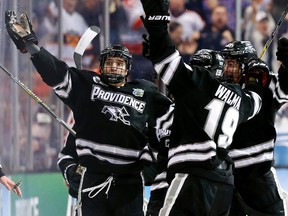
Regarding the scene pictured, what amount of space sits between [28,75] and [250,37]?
6.06 feet

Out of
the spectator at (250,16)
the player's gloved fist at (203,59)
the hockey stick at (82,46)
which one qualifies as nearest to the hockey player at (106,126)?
the player's gloved fist at (203,59)

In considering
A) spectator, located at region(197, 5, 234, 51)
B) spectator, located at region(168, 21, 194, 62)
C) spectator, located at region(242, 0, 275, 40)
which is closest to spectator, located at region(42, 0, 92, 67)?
spectator, located at region(168, 21, 194, 62)

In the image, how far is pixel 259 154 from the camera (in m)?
5.72

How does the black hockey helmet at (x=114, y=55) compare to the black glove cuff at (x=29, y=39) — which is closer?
the black glove cuff at (x=29, y=39)

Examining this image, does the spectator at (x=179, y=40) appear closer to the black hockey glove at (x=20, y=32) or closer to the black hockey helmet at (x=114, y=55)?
the black hockey helmet at (x=114, y=55)

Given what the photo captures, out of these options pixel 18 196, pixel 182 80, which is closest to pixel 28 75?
pixel 18 196

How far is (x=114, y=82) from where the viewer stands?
543 cm

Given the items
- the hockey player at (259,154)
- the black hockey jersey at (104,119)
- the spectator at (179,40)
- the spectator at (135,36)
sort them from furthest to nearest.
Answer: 1. the spectator at (179,40)
2. the spectator at (135,36)
3. the hockey player at (259,154)
4. the black hockey jersey at (104,119)

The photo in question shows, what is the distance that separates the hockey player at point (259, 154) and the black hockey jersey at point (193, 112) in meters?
1.00

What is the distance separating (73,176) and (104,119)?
577 millimetres

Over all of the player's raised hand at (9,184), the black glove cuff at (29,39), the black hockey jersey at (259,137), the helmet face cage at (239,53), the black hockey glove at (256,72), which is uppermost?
the black glove cuff at (29,39)

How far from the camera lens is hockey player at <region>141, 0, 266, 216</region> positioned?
4457 mm

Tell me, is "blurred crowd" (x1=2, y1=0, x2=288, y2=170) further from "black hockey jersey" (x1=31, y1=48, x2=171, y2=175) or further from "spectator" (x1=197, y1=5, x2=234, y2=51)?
"black hockey jersey" (x1=31, y1=48, x2=171, y2=175)

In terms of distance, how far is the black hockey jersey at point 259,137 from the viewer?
565 cm
